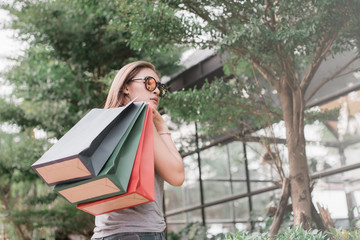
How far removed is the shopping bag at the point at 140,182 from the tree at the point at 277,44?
2.80 metres

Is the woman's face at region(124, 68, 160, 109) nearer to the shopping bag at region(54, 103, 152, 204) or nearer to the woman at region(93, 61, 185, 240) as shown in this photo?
the woman at region(93, 61, 185, 240)

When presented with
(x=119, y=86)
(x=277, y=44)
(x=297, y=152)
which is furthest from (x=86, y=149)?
(x=297, y=152)

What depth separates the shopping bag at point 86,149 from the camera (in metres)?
1.14

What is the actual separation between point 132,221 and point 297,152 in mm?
3608

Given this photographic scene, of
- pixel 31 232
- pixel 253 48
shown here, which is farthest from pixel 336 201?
pixel 31 232

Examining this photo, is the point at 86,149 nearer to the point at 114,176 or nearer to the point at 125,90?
the point at 114,176

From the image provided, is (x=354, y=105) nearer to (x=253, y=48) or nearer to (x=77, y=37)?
(x=253, y=48)

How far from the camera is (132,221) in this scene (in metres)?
1.36

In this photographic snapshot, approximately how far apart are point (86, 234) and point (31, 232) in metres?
1.96

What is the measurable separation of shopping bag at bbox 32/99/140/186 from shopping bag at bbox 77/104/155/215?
0.22 feet

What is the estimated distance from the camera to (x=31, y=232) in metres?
9.92

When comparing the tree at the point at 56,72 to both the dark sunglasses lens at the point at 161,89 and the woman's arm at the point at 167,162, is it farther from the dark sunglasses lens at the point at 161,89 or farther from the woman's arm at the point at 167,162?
the woman's arm at the point at 167,162

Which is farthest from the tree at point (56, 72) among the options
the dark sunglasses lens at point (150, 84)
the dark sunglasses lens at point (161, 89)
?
the dark sunglasses lens at point (150, 84)

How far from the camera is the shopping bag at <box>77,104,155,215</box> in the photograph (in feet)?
3.87
